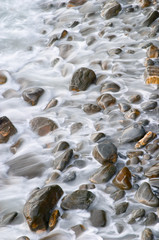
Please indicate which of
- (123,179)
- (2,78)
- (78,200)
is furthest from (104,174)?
(2,78)

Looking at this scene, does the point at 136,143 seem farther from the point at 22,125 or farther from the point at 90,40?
the point at 90,40

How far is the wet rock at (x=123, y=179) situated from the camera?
2.50 meters

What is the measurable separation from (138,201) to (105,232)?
32cm

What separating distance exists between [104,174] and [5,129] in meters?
1.14

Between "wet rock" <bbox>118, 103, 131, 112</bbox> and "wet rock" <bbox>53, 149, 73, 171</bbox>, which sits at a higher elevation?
"wet rock" <bbox>118, 103, 131, 112</bbox>

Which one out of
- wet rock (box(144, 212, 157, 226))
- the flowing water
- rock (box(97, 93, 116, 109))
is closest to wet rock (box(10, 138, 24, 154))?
the flowing water

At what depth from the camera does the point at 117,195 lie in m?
2.47

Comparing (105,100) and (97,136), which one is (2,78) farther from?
(97,136)

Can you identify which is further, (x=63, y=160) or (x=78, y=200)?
(x=63, y=160)

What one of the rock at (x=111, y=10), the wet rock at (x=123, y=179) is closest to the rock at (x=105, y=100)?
the wet rock at (x=123, y=179)

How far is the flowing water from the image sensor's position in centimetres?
248

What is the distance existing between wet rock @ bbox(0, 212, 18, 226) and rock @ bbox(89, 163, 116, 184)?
635 mm

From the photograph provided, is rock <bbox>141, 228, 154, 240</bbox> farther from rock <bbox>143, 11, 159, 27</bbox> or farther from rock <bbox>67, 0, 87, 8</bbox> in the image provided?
rock <bbox>67, 0, 87, 8</bbox>

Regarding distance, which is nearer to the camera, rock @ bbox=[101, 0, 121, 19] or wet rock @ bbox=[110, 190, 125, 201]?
wet rock @ bbox=[110, 190, 125, 201]
